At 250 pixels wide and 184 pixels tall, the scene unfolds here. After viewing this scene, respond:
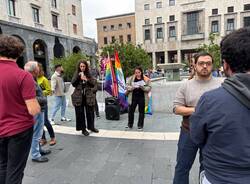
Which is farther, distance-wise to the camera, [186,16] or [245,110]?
[186,16]

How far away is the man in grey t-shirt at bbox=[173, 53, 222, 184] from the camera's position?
259 cm

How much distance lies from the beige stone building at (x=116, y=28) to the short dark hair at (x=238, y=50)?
62254mm

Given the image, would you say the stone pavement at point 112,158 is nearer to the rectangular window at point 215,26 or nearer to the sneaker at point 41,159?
the sneaker at point 41,159

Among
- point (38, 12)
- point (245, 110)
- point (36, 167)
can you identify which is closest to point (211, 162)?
point (245, 110)

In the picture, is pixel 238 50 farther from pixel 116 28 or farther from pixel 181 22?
pixel 116 28

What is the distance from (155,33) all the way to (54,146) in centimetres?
5045

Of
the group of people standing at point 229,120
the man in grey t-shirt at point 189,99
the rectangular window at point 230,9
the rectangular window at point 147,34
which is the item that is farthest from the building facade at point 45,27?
the rectangular window at point 230,9

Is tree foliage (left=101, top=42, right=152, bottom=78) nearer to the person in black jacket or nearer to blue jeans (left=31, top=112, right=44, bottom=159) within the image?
the person in black jacket

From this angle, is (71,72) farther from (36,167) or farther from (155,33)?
(155,33)

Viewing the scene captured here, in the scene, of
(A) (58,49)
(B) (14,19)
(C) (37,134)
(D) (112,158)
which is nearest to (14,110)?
(C) (37,134)

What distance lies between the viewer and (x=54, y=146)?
500 cm

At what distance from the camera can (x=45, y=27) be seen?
26.9 meters

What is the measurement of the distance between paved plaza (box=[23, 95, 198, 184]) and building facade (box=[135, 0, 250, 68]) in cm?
4457

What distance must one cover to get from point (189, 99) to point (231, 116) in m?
1.36
